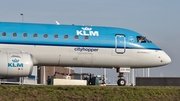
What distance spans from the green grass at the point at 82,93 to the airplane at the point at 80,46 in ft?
13.7

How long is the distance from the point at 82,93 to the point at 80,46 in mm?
6975

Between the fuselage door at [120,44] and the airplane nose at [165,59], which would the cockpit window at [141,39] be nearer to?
the fuselage door at [120,44]

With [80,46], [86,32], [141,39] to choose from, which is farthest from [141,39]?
[80,46]

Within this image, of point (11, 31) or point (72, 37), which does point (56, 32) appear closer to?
point (72, 37)

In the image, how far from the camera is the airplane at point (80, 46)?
27.5 metres

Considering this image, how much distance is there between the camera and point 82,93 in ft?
72.1

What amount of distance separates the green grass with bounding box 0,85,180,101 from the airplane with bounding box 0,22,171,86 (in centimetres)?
418

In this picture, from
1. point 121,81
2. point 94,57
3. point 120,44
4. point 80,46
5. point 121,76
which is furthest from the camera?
point 121,76

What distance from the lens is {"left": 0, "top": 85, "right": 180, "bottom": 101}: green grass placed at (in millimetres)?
21125

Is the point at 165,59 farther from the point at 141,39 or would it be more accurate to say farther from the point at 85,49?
the point at 85,49

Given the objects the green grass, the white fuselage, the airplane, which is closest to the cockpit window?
the airplane

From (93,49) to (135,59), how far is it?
3162 mm

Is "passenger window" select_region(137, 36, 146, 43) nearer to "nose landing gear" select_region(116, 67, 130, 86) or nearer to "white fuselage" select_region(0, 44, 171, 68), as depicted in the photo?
"white fuselage" select_region(0, 44, 171, 68)

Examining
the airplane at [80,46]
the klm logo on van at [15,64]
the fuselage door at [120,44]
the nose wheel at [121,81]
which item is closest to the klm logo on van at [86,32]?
the airplane at [80,46]
